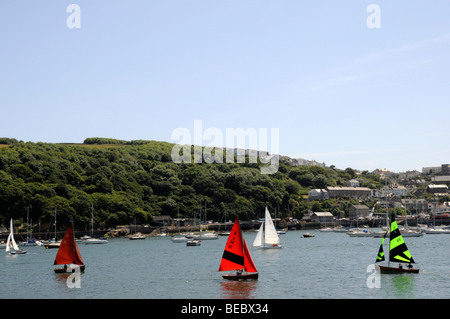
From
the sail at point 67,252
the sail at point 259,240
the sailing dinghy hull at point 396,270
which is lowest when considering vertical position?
the sail at point 259,240

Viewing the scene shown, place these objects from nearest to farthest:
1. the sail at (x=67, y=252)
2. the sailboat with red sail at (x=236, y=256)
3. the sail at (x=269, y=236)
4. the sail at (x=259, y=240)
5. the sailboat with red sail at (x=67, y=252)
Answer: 1. the sailboat with red sail at (x=236, y=256)
2. the sailboat with red sail at (x=67, y=252)
3. the sail at (x=67, y=252)
4. the sail at (x=259, y=240)
5. the sail at (x=269, y=236)

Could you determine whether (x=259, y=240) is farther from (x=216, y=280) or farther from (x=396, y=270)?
(x=396, y=270)

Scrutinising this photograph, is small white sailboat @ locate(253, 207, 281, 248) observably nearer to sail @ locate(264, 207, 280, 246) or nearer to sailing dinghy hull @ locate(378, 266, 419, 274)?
sail @ locate(264, 207, 280, 246)

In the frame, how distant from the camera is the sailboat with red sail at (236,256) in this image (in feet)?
162

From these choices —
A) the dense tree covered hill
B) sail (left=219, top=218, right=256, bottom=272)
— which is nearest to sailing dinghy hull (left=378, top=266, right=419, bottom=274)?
sail (left=219, top=218, right=256, bottom=272)

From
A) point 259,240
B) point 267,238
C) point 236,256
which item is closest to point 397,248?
point 236,256

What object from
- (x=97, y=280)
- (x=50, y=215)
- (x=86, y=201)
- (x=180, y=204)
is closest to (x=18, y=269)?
(x=97, y=280)

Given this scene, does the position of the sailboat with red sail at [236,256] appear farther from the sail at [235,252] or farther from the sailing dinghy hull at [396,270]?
the sailing dinghy hull at [396,270]

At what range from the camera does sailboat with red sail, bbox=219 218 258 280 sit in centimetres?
4931

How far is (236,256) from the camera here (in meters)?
49.9

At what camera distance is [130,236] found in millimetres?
152250

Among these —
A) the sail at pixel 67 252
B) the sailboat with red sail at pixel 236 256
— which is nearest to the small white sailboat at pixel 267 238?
the sail at pixel 67 252
